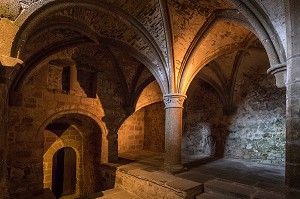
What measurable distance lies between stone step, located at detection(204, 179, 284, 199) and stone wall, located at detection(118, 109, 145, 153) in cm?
523

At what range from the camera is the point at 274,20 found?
2.91m

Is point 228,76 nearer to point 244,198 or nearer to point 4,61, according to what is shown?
point 244,198

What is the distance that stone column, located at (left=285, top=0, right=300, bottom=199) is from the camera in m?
2.13

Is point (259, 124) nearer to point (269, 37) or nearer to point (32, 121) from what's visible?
point (269, 37)

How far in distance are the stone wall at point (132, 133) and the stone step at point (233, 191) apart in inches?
206

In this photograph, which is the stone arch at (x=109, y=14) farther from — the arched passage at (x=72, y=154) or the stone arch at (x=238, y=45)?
the arched passage at (x=72, y=154)

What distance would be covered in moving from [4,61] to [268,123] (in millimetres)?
7204

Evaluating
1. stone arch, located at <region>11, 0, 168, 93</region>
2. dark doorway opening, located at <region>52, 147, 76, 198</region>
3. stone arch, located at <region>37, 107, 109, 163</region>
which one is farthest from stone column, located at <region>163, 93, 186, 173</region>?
dark doorway opening, located at <region>52, 147, 76, 198</region>

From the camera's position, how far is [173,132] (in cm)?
526

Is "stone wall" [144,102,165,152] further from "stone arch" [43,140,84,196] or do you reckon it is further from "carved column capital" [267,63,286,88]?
"carved column capital" [267,63,286,88]

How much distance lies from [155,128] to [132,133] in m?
1.09

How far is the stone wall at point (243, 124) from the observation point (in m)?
6.67

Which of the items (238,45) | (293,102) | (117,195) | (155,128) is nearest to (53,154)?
(117,195)

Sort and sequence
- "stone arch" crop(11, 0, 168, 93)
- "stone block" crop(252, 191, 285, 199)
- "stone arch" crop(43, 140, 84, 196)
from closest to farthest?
"stone arch" crop(11, 0, 168, 93), "stone block" crop(252, 191, 285, 199), "stone arch" crop(43, 140, 84, 196)
